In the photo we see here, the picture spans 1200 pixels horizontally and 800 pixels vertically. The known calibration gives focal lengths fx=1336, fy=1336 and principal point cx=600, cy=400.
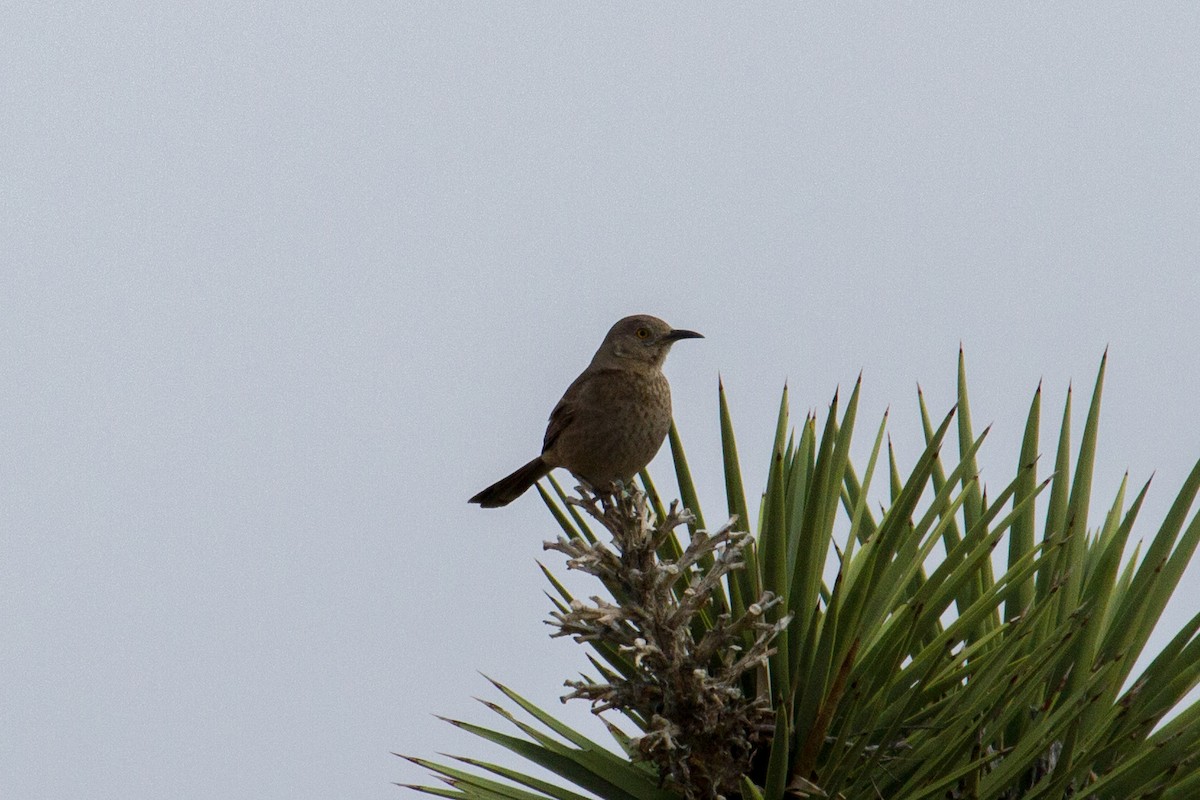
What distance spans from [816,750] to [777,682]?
0.16 m

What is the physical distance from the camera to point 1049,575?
286 centimetres

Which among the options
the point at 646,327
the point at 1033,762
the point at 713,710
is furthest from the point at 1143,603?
the point at 646,327

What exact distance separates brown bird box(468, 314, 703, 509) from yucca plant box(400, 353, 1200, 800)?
4.57ft

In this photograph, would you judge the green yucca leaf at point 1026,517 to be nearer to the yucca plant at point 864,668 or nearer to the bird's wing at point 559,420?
the yucca plant at point 864,668

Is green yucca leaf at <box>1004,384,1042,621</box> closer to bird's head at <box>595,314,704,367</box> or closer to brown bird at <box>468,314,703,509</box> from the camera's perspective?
brown bird at <box>468,314,703,509</box>

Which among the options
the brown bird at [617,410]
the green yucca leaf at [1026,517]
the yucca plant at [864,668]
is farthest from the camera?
the brown bird at [617,410]

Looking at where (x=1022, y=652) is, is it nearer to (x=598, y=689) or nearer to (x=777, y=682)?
(x=777, y=682)

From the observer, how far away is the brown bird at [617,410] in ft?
14.1

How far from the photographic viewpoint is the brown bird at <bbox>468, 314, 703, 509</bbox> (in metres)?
4.29

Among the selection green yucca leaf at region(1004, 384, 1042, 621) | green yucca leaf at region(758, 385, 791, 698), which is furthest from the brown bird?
green yucca leaf at region(758, 385, 791, 698)

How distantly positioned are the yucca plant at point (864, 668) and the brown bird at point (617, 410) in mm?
1392

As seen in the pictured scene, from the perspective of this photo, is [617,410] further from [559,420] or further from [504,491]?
[504,491]

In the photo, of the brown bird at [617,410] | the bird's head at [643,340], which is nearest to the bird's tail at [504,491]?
the brown bird at [617,410]

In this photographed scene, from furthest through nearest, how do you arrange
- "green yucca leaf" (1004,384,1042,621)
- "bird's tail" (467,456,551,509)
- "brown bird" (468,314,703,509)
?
1. "bird's tail" (467,456,551,509)
2. "brown bird" (468,314,703,509)
3. "green yucca leaf" (1004,384,1042,621)
